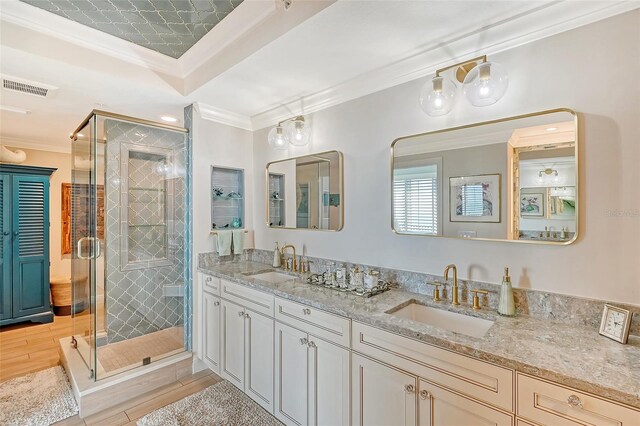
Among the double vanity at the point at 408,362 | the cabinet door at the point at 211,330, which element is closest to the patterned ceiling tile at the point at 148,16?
the double vanity at the point at 408,362

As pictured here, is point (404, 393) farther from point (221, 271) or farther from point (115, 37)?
point (115, 37)

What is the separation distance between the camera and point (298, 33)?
5.55 ft

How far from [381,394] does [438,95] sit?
168 cm

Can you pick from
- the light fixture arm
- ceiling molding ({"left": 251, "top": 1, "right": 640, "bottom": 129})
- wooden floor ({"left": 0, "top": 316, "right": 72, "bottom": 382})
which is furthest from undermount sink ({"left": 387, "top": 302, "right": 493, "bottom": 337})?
wooden floor ({"left": 0, "top": 316, "right": 72, "bottom": 382})

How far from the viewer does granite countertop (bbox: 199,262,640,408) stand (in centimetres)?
101

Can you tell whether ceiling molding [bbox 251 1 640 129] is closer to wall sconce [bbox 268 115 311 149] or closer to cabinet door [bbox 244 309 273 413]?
wall sconce [bbox 268 115 311 149]

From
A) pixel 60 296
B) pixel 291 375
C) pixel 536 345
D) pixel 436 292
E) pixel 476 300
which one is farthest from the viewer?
pixel 60 296

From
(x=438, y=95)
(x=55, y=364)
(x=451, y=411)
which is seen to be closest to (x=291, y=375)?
(x=451, y=411)

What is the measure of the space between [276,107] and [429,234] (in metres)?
1.86

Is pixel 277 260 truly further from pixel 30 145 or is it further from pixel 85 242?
pixel 30 145

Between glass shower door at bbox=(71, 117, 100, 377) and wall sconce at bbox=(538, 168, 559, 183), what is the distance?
320 centimetres

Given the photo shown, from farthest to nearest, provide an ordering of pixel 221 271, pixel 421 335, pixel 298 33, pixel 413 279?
pixel 221 271
pixel 413 279
pixel 298 33
pixel 421 335

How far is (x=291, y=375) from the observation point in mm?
1990

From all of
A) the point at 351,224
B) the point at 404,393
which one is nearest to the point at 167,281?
the point at 351,224
